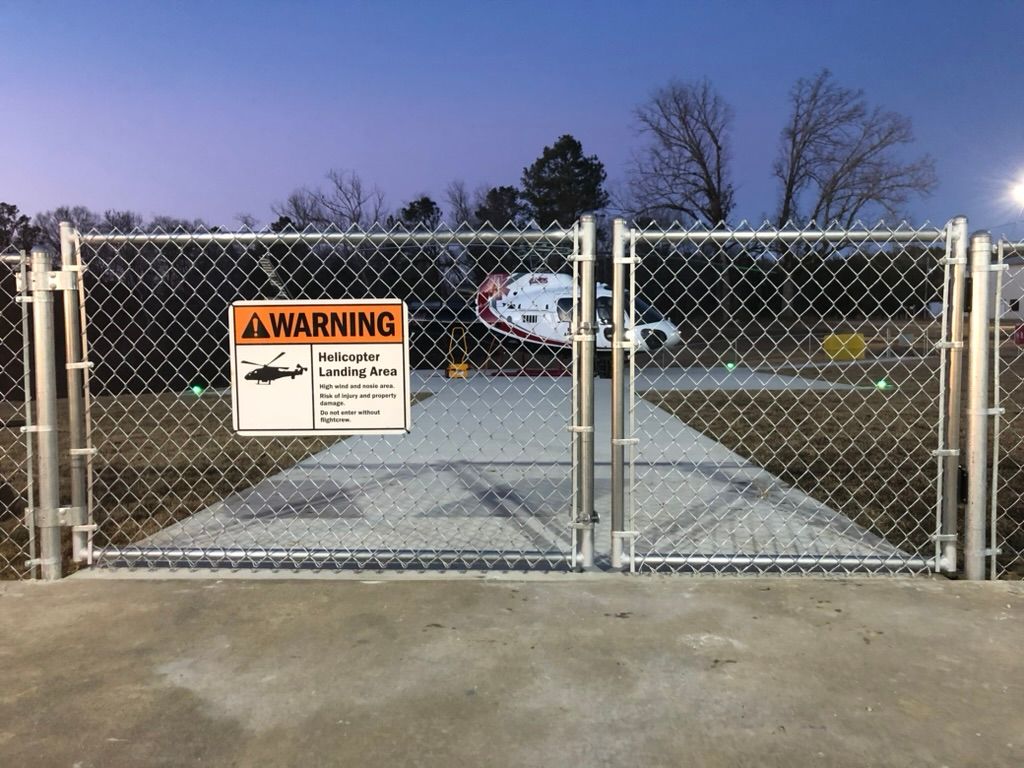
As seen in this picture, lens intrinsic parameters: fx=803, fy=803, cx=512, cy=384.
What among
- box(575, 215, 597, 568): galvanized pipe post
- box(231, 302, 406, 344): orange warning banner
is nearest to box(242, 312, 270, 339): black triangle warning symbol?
box(231, 302, 406, 344): orange warning banner

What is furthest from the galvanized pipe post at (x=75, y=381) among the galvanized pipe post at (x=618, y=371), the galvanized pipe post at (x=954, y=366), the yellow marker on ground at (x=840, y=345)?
the yellow marker on ground at (x=840, y=345)

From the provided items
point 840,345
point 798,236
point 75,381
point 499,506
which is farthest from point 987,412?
point 840,345

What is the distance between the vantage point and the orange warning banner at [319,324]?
3.91 metres

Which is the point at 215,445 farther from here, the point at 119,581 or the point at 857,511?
the point at 857,511

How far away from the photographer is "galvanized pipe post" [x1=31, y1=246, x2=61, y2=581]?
153 inches

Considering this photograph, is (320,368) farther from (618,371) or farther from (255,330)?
(618,371)

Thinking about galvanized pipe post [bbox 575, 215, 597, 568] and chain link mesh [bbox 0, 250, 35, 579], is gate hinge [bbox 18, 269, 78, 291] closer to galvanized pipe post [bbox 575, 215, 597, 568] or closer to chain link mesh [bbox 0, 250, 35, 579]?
chain link mesh [bbox 0, 250, 35, 579]

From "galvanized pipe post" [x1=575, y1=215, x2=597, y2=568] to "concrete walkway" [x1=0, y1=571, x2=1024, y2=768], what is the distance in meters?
0.43

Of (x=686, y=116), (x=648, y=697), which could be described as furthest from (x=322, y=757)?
(x=686, y=116)

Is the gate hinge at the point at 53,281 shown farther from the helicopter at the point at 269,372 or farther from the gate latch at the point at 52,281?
the helicopter at the point at 269,372

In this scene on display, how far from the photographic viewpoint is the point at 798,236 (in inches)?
149

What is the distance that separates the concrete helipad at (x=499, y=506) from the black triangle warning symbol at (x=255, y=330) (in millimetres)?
1292

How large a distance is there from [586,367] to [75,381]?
2.53 meters

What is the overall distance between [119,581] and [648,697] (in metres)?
2.73
